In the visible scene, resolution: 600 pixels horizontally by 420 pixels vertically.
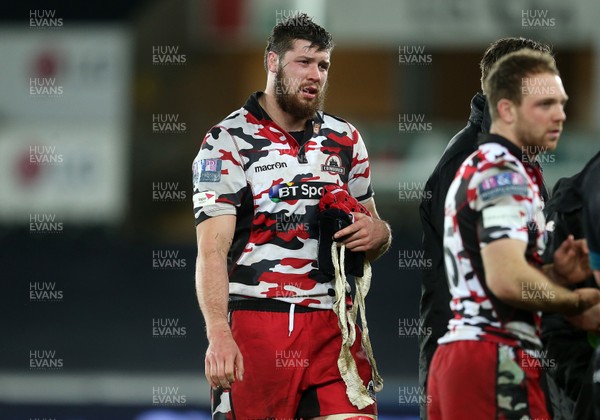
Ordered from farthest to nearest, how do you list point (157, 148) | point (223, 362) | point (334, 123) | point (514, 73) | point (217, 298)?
point (157, 148) → point (334, 123) → point (217, 298) → point (223, 362) → point (514, 73)

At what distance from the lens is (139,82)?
12516mm

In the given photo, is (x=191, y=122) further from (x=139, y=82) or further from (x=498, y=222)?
(x=498, y=222)

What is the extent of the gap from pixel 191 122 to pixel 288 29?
7.72 m

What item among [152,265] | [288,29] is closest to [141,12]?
[152,265]

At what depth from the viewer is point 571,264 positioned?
4156 millimetres

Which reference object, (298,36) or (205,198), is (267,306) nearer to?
(205,198)

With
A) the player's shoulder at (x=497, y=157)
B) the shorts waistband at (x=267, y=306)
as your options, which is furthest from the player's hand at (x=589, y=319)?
the shorts waistband at (x=267, y=306)

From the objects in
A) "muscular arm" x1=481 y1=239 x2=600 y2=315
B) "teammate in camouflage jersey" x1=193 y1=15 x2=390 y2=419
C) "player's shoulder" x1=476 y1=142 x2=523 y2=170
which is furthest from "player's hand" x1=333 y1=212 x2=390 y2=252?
"muscular arm" x1=481 y1=239 x2=600 y2=315

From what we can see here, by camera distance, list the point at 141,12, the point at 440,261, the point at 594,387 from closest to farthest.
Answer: the point at 594,387
the point at 440,261
the point at 141,12

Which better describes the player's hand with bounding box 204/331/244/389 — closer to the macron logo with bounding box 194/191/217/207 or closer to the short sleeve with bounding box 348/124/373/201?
the macron logo with bounding box 194/191/217/207

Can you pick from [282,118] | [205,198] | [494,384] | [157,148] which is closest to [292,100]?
[282,118]

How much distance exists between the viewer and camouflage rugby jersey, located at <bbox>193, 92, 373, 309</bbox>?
4891 mm

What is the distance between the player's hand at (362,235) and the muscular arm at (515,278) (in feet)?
3.35

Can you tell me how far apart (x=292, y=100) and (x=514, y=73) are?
1166mm
